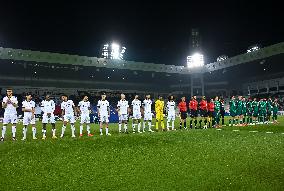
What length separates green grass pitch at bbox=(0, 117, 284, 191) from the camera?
6.48 metres

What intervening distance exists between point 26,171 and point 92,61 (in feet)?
112

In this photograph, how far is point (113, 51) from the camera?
46.0 metres

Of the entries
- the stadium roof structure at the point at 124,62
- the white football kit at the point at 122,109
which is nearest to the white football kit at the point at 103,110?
the white football kit at the point at 122,109

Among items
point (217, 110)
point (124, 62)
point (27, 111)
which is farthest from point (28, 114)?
point (124, 62)

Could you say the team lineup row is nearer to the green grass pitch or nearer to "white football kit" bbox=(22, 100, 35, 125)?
"white football kit" bbox=(22, 100, 35, 125)

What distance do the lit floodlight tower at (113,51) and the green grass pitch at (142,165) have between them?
3559 centimetres

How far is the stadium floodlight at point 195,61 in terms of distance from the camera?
167 ft

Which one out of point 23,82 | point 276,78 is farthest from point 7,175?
point 276,78

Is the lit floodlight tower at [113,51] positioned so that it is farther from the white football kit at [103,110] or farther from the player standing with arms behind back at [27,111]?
the player standing with arms behind back at [27,111]

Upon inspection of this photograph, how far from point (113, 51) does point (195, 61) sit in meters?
15.2

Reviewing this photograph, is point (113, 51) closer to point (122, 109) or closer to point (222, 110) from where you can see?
point (222, 110)

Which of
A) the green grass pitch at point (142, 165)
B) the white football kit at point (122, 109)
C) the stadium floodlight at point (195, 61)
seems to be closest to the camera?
the green grass pitch at point (142, 165)

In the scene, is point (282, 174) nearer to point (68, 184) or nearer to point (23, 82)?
point (68, 184)

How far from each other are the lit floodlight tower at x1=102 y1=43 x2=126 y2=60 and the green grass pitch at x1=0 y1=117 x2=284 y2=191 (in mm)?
35587
